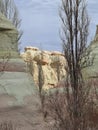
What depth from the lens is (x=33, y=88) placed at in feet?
56.3

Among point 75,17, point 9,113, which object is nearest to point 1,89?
point 9,113

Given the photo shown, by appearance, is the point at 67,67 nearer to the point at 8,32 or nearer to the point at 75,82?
the point at 75,82

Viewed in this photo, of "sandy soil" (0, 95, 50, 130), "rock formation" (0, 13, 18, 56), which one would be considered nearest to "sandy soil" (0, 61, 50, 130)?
"sandy soil" (0, 95, 50, 130)

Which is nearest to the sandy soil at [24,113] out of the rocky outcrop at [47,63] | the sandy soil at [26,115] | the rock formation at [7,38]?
the sandy soil at [26,115]

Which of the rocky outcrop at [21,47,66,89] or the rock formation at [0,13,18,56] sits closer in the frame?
the rock formation at [0,13,18,56]

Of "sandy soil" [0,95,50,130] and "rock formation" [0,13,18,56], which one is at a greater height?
"rock formation" [0,13,18,56]

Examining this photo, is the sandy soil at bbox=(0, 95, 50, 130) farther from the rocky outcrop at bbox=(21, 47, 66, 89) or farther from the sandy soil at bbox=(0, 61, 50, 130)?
the rocky outcrop at bbox=(21, 47, 66, 89)

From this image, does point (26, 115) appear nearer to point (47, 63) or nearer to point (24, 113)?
point (24, 113)

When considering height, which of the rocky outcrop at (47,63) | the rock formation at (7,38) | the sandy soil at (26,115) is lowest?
the rocky outcrop at (47,63)

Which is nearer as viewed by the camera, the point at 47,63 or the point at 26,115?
the point at 26,115

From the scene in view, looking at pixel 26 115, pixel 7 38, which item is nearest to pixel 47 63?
pixel 7 38

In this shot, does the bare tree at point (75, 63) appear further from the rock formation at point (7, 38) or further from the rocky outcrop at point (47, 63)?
the rocky outcrop at point (47, 63)

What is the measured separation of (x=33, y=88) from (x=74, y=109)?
2.56 metres

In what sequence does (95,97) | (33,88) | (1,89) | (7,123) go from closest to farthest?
(7,123)
(1,89)
(33,88)
(95,97)
